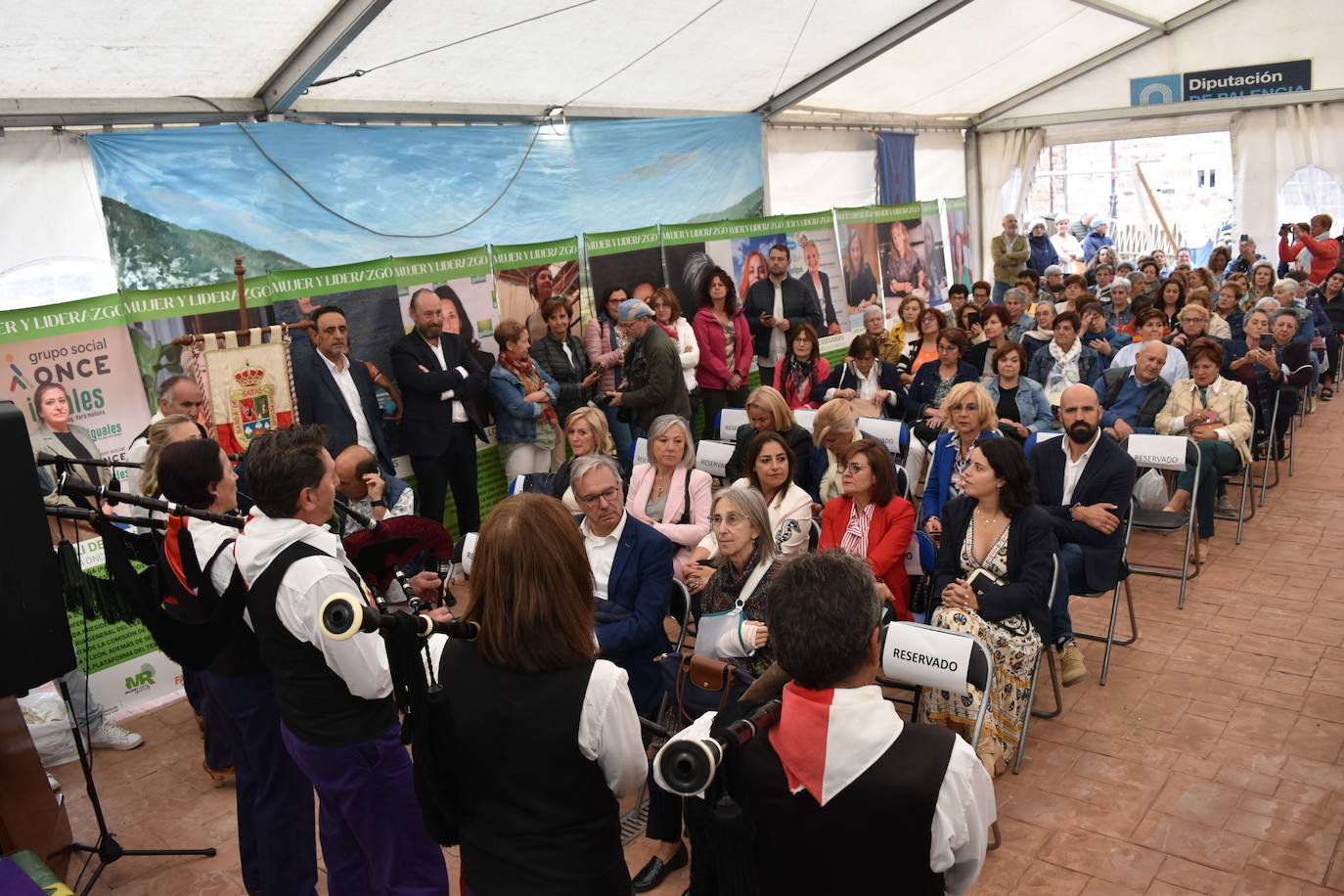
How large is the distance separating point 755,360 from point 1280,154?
922cm

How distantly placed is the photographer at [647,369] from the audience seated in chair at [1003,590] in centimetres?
319

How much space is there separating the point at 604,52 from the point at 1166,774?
6.02m

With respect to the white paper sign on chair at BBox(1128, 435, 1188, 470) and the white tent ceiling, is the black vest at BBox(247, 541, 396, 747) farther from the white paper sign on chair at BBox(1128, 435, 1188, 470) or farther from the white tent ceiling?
the white paper sign on chair at BBox(1128, 435, 1188, 470)

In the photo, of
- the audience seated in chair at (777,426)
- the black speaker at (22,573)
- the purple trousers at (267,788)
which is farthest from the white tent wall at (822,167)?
the black speaker at (22,573)

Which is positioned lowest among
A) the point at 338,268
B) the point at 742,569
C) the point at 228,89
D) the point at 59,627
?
the point at 742,569

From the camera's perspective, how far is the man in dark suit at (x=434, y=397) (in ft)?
20.4

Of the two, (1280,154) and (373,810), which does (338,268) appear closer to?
(373,810)

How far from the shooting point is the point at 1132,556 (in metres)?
6.24

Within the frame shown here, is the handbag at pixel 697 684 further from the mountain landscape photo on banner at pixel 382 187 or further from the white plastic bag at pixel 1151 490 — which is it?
the mountain landscape photo on banner at pixel 382 187

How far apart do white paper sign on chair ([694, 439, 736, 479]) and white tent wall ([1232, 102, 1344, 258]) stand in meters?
11.4

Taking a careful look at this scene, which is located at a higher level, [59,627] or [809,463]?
[59,627]

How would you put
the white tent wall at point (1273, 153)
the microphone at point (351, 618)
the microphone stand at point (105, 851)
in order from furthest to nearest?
the white tent wall at point (1273, 153) < the microphone stand at point (105, 851) < the microphone at point (351, 618)

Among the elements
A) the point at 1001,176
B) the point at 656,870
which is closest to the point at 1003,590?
the point at 656,870

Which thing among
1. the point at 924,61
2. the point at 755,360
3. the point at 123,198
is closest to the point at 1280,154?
the point at 924,61
